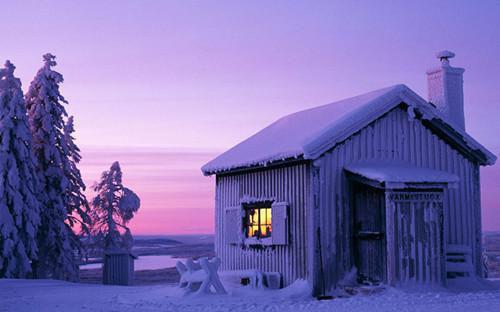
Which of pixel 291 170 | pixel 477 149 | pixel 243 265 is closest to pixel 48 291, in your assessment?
pixel 243 265

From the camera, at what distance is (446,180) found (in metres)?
17.2

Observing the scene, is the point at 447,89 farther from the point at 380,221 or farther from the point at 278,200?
the point at 278,200

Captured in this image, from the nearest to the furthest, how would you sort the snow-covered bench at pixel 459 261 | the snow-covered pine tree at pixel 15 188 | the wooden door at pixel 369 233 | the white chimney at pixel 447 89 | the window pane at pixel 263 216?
the wooden door at pixel 369 233, the snow-covered bench at pixel 459 261, the window pane at pixel 263 216, the white chimney at pixel 447 89, the snow-covered pine tree at pixel 15 188

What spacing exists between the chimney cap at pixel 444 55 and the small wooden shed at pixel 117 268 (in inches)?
714

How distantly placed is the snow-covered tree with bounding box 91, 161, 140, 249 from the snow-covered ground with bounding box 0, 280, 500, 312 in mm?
16685

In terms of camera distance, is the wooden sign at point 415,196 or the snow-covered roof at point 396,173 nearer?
the snow-covered roof at point 396,173

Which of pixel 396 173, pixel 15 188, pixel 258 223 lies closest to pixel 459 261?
pixel 396 173

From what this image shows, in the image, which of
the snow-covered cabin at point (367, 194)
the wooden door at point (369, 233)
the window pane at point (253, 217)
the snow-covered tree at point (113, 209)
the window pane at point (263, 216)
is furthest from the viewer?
the snow-covered tree at point (113, 209)

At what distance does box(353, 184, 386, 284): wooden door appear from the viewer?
17.4 meters

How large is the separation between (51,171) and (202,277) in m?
16.6

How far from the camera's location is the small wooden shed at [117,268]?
A: 32.3 m

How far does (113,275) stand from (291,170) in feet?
55.4

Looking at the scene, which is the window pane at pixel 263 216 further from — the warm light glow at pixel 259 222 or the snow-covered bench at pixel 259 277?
the snow-covered bench at pixel 259 277

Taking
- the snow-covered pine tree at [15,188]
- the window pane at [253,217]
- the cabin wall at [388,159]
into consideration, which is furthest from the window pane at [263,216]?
the snow-covered pine tree at [15,188]
